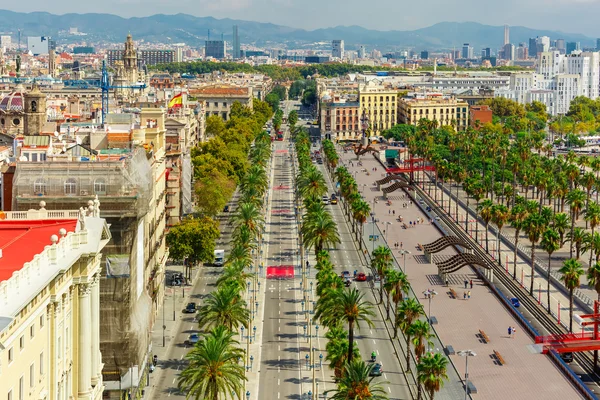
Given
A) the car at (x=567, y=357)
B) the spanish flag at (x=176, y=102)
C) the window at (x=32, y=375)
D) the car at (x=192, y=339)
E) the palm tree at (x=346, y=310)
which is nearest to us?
the window at (x=32, y=375)

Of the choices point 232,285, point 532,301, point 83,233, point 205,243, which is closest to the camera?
point 83,233

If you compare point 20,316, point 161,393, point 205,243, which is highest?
point 20,316

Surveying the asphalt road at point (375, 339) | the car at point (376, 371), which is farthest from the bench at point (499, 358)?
the car at point (376, 371)

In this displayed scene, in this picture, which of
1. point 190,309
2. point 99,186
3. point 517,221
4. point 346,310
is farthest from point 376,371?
point 517,221

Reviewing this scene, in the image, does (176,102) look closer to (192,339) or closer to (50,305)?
(192,339)

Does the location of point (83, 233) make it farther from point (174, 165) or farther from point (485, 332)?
point (174, 165)

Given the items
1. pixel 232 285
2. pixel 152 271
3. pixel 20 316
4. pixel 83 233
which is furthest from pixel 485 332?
pixel 20 316

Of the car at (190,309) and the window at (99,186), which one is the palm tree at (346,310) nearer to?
the window at (99,186)
